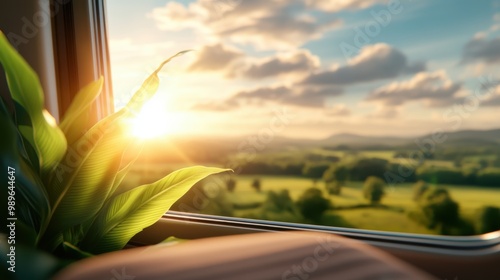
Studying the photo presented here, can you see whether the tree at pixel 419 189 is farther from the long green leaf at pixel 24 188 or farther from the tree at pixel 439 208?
the long green leaf at pixel 24 188

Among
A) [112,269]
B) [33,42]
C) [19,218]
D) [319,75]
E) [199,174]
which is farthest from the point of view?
[33,42]

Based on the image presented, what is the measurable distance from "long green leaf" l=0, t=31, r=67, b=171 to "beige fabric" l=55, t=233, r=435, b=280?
485mm

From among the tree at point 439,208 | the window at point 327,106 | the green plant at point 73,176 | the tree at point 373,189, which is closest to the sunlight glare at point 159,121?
the window at point 327,106

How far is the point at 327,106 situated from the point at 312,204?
0.24m

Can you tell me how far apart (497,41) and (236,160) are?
1.94 feet

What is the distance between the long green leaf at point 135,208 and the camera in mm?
901

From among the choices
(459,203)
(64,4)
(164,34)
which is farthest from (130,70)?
(459,203)

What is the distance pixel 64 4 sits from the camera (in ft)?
4.08

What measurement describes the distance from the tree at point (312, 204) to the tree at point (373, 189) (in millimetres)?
109

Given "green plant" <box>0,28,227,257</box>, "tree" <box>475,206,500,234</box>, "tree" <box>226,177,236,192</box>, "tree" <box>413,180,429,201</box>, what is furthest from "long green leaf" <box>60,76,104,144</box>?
"tree" <box>475,206,500,234</box>

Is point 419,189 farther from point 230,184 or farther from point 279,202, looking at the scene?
point 230,184

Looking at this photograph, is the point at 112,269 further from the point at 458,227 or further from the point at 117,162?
the point at 458,227

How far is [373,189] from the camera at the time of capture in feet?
3.34

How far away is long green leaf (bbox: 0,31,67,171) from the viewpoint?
31.2 inches
